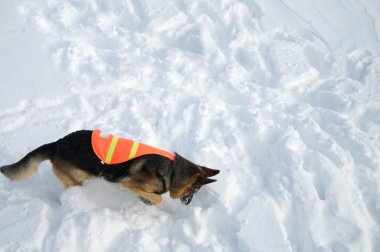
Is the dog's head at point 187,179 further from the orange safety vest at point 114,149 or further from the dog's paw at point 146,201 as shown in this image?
the orange safety vest at point 114,149

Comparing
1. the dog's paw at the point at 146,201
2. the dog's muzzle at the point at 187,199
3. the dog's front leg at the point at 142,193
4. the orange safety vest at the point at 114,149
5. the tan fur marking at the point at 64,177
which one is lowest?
the tan fur marking at the point at 64,177

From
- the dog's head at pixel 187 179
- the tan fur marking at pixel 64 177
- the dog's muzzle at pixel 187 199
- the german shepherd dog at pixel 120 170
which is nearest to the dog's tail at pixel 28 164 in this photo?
the german shepherd dog at pixel 120 170

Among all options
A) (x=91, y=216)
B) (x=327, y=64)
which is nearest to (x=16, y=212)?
(x=91, y=216)

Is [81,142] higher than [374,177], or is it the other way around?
[374,177]

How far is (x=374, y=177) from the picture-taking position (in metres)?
5.26

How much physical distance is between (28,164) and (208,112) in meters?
3.16

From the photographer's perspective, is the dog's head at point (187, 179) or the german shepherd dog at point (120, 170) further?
the dog's head at point (187, 179)

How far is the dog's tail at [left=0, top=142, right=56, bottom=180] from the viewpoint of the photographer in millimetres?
4457

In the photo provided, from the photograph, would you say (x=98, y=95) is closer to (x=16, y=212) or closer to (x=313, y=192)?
(x=16, y=212)

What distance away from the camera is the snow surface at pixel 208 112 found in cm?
447

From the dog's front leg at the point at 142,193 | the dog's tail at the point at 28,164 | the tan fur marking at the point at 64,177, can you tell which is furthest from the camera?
the dog's front leg at the point at 142,193

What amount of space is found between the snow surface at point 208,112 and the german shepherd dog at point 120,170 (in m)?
0.27

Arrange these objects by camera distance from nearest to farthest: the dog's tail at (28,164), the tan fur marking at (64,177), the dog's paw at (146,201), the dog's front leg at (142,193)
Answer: the dog's tail at (28,164)
the tan fur marking at (64,177)
the dog's front leg at (142,193)
the dog's paw at (146,201)

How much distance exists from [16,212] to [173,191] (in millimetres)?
2084
